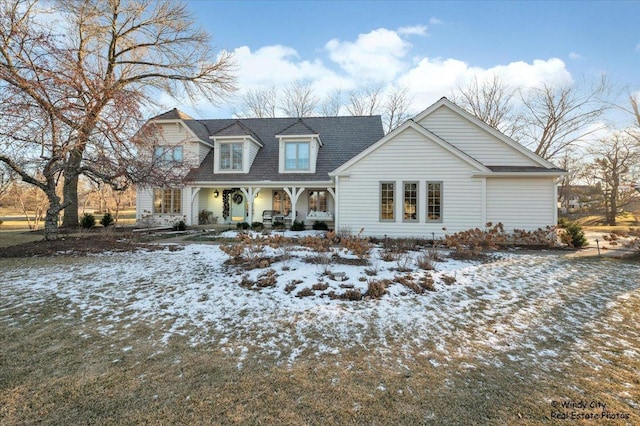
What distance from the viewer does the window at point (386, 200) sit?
12123 millimetres

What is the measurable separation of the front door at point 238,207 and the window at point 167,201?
3199 millimetres

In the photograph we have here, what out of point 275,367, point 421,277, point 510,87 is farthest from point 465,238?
point 510,87

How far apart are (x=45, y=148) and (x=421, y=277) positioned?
41.6ft

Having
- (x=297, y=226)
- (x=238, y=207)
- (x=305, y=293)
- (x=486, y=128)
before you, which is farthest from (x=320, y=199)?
(x=305, y=293)

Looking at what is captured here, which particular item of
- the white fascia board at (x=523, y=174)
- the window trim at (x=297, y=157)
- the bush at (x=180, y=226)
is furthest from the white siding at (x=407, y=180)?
the bush at (x=180, y=226)

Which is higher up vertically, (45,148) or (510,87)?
(510,87)

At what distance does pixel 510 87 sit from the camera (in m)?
28.0

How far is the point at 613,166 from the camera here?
28031 millimetres

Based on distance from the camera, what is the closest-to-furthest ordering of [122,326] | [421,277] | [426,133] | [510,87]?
[122,326] → [421,277] → [426,133] → [510,87]

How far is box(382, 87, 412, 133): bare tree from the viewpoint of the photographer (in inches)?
1255

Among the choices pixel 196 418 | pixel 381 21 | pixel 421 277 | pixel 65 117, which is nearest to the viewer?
pixel 196 418

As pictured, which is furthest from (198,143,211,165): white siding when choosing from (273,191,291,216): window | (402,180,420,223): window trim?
(402,180,420,223): window trim

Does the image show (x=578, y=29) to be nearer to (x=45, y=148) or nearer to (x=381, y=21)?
(x=381, y=21)

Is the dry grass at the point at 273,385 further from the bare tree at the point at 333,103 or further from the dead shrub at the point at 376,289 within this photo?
the bare tree at the point at 333,103
